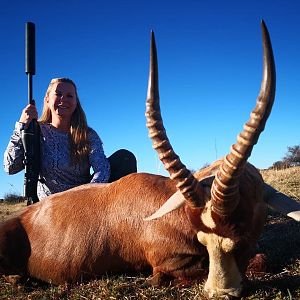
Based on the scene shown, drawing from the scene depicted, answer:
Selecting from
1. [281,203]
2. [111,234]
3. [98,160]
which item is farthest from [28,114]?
[281,203]

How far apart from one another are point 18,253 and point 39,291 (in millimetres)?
693

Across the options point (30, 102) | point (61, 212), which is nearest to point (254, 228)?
point (61, 212)

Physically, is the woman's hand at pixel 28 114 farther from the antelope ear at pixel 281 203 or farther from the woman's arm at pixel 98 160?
the antelope ear at pixel 281 203

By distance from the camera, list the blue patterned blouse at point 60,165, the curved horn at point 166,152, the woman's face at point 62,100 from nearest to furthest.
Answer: the curved horn at point 166,152, the blue patterned blouse at point 60,165, the woman's face at point 62,100

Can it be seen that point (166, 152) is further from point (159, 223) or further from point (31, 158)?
point (31, 158)

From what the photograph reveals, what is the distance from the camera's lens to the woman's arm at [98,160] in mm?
6895

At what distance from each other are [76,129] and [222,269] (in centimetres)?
444

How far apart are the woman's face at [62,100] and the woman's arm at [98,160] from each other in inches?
20.9

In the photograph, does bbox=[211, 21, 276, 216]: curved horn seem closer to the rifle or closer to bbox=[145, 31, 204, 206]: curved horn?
bbox=[145, 31, 204, 206]: curved horn

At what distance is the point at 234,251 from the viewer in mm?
3551

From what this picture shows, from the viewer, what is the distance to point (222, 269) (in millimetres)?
3508

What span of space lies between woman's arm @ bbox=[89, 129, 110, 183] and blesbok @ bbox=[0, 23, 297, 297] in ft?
4.88

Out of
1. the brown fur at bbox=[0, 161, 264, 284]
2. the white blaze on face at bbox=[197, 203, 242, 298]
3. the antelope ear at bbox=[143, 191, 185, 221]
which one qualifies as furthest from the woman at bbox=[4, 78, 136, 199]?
the white blaze on face at bbox=[197, 203, 242, 298]

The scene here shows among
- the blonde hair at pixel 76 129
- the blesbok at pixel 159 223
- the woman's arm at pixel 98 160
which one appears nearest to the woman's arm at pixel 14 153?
the blonde hair at pixel 76 129
